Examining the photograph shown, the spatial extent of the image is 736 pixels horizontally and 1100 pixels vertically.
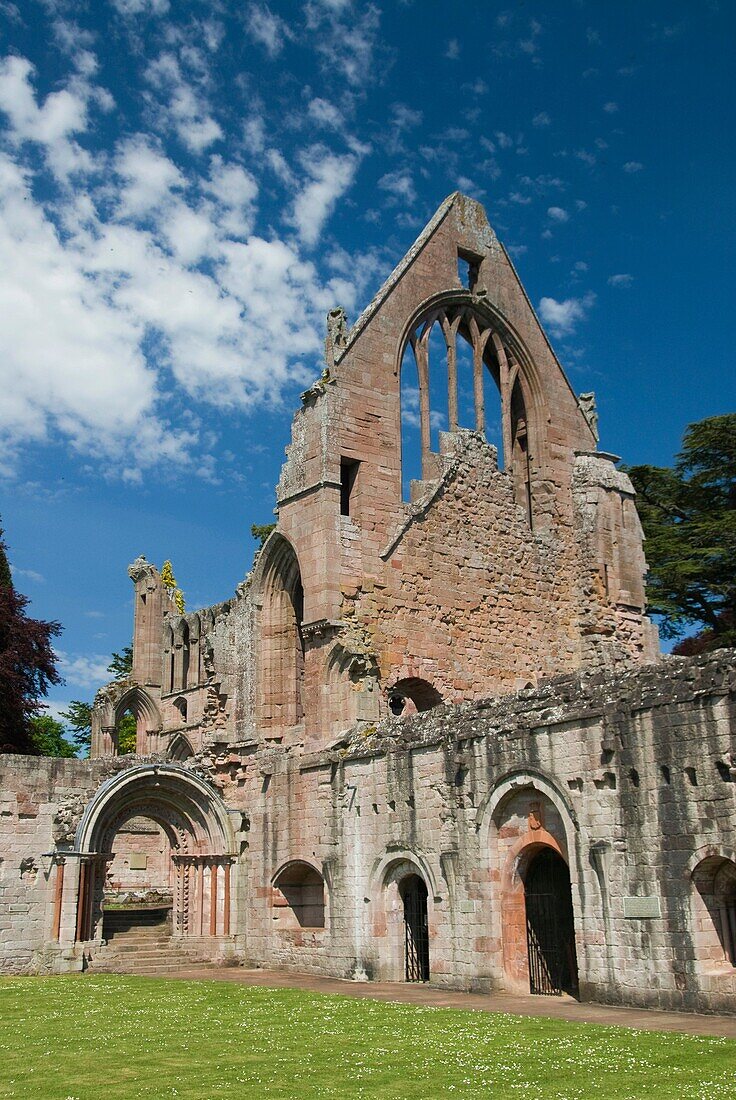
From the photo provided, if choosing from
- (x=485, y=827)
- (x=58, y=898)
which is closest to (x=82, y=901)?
(x=58, y=898)

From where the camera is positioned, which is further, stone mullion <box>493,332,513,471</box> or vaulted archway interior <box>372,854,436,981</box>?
stone mullion <box>493,332,513,471</box>

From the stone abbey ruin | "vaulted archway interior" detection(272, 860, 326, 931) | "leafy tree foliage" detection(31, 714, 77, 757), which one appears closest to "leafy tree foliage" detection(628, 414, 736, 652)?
the stone abbey ruin

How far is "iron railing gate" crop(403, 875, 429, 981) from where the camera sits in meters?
18.6

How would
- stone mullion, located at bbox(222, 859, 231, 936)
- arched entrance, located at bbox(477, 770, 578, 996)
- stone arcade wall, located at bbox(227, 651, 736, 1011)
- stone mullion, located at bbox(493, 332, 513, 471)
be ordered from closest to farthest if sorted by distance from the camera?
stone arcade wall, located at bbox(227, 651, 736, 1011) < arched entrance, located at bbox(477, 770, 578, 996) < stone mullion, located at bbox(222, 859, 231, 936) < stone mullion, located at bbox(493, 332, 513, 471)

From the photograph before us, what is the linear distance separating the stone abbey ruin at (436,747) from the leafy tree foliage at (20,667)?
566 cm

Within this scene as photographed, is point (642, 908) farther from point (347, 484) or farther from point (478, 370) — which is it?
point (478, 370)

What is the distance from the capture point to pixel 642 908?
14102 mm

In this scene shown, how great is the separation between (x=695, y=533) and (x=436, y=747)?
18.2 m

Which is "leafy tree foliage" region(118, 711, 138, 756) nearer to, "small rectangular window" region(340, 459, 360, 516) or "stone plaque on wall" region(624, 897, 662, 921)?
"small rectangular window" region(340, 459, 360, 516)

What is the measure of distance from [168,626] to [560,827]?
29.0 m

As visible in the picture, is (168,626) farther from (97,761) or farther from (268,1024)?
(268,1024)

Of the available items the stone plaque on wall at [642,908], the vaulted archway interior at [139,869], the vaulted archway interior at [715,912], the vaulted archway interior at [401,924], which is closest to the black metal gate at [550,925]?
the stone plaque on wall at [642,908]

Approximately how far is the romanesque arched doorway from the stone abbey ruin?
46 mm

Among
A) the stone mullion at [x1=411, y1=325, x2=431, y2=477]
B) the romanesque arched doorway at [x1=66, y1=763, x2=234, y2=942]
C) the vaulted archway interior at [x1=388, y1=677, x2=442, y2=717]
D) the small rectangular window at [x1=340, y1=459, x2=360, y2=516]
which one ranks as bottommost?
the romanesque arched doorway at [x1=66, y1=763, x2=234, y2=942]
